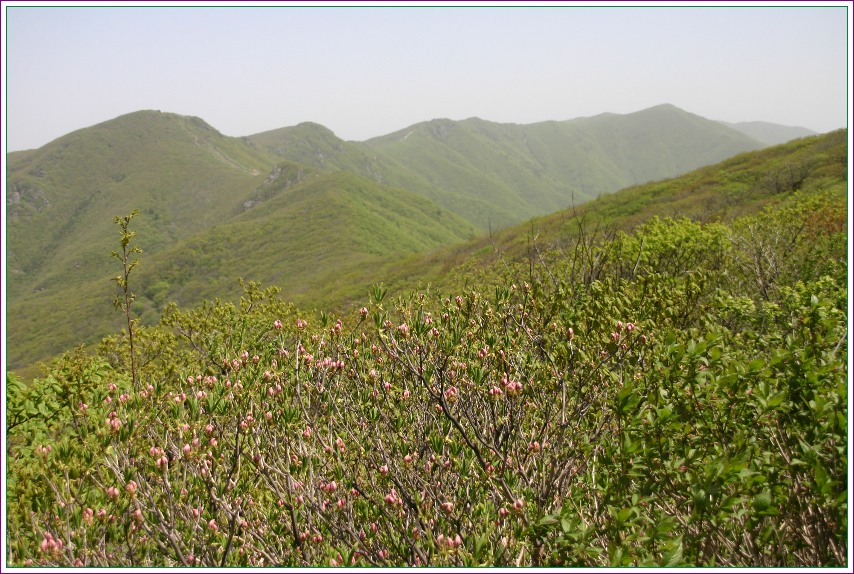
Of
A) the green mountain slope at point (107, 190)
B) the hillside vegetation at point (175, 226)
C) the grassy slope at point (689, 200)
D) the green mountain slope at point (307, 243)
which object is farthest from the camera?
the green mountain slope at point (107, 190)

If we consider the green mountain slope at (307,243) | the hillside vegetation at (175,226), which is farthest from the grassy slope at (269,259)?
the hillside vegetation at (175,226)

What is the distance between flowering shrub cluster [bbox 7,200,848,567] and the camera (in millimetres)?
3354

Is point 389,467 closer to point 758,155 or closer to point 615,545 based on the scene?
point 615,545

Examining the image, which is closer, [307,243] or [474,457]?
[474,457]

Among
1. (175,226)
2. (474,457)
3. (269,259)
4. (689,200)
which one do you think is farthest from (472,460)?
(175,226)

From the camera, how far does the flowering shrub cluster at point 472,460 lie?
3.35 metres

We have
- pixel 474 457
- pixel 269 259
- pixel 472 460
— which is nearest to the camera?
Result: pixel 472 460

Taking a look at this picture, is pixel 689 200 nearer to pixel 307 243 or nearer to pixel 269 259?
pixel 307 243

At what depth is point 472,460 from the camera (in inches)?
→ 181

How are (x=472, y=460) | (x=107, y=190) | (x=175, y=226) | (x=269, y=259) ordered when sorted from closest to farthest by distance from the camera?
(x=472, y=460) < (x=269, y=259) < (x=175, y=226) < (x=107, y=190)

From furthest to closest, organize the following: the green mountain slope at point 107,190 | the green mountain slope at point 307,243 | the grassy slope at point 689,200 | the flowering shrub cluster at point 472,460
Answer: the green mountain slope at point 107,190 → the green mountain slope at point 307,243 → the grassy slope at point 689,200 → the flowering shrub cluster at point 472,460

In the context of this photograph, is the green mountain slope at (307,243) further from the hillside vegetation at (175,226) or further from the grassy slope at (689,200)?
the grassy slope at (689,200)

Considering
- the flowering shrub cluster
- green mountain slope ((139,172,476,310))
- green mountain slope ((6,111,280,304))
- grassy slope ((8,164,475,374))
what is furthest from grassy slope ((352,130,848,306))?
green mountain slope ((6,111,280,304))

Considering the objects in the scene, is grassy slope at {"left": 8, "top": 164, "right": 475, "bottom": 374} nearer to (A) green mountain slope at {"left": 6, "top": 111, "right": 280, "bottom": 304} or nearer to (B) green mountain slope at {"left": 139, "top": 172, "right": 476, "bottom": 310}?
(B) green mountain slope at {"left": 139, "top": 172, "right": 476, "bottom": 310}
